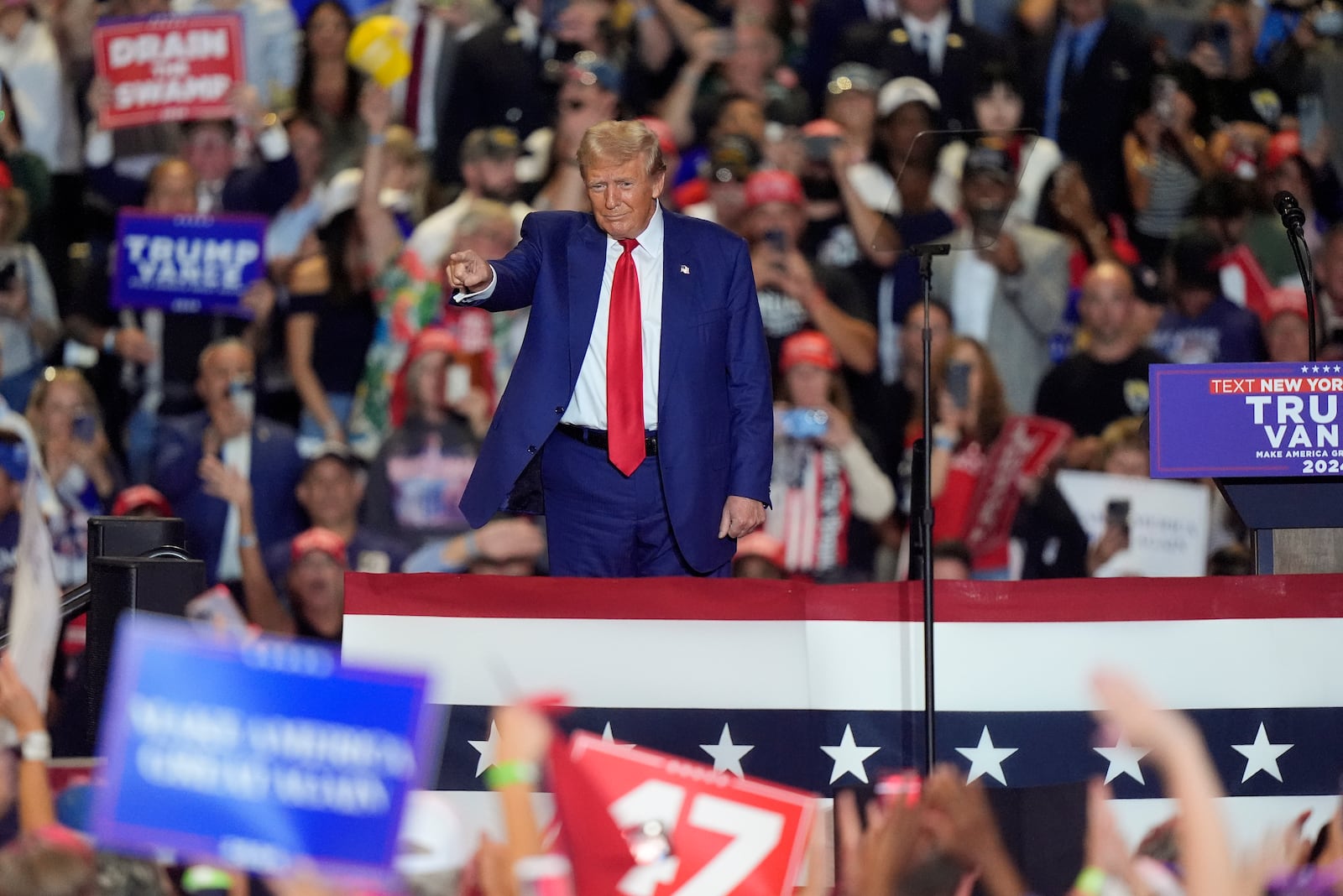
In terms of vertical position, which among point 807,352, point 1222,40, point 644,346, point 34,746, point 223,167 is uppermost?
point 1222,40

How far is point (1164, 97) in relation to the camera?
298 inches

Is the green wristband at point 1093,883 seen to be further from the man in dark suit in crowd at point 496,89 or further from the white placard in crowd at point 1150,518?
the man in dark suit in crowd at point 496,89

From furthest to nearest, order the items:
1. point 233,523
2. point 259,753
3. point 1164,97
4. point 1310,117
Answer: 1. point 1310,117
2. point 1164,97
3. point 233,523
4. point 259,753

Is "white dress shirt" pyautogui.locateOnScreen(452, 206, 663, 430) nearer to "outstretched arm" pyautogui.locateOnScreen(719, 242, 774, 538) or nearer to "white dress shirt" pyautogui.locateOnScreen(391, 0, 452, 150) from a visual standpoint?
"outstretched arm" pyautogui.locateOnScreen(719, 242, 774, 538)

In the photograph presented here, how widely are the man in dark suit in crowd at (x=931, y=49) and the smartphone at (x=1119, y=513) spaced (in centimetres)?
172

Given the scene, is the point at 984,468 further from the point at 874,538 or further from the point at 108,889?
the point at 108,889

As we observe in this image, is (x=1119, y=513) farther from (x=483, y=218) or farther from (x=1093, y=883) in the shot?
(x=1093, y=883)

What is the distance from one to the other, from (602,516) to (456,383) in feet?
8.23

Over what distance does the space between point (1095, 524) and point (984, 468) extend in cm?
42

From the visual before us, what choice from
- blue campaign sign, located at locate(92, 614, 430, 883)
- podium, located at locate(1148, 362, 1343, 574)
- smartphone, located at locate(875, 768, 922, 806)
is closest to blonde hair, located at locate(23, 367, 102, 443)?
smartphone, located at locate(875, 768, 922, 806)

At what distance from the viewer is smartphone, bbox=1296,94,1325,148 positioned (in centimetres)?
775

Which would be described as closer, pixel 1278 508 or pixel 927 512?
pixel 927 512

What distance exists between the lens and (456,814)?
4008 mm

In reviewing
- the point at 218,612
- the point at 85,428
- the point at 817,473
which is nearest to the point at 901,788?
the point at 218,612
